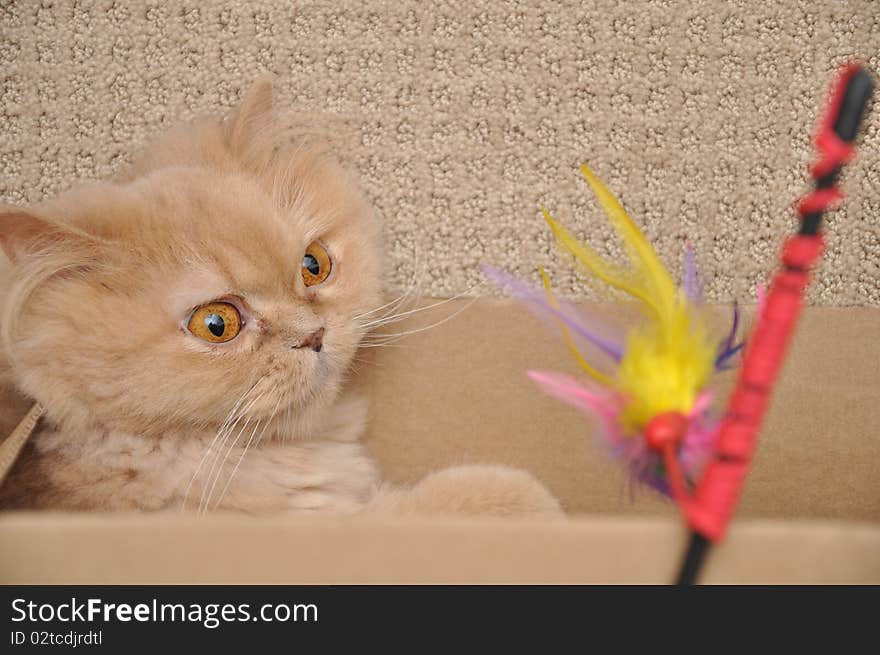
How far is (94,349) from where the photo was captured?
74cm

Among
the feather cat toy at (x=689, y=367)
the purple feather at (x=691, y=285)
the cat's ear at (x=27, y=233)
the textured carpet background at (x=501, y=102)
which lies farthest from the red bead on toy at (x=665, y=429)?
the textured carpet background at (x=501, y=102)

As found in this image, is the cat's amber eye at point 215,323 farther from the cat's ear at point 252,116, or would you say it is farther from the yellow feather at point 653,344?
the yellow feather at point 653,344

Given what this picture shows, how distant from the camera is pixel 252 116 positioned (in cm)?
91

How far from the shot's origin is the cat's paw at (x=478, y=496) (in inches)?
35.3

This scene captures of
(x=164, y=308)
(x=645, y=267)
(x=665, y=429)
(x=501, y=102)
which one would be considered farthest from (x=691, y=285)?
(x=501, y=102)

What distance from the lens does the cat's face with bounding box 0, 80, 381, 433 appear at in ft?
2.44

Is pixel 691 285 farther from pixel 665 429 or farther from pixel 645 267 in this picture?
pixel 665 429

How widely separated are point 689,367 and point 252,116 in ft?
2.21

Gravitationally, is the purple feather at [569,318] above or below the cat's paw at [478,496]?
above

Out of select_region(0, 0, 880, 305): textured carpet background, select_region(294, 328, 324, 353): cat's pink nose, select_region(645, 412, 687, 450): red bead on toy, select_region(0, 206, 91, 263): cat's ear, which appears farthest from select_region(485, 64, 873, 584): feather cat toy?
select_region(0, 0, 880, 305): textured carpet background

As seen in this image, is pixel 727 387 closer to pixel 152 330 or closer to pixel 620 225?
pixel 620 225

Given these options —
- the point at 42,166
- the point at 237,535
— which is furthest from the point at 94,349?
the point at 42,166

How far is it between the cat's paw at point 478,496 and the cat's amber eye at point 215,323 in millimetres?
309

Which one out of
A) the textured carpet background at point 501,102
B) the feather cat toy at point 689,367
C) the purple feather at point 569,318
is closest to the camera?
the feather cat toy at point 689,367
